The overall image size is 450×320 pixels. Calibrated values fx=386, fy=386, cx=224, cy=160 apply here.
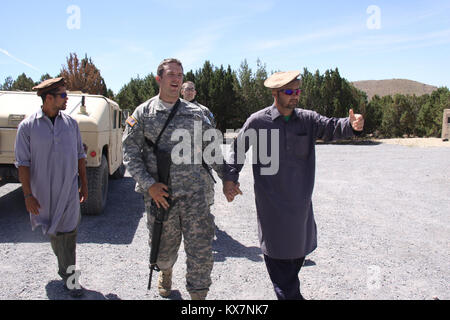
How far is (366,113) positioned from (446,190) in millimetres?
20619

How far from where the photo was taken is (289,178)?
273 centimetres

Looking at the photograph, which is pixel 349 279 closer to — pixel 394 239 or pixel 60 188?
pixel 394 239

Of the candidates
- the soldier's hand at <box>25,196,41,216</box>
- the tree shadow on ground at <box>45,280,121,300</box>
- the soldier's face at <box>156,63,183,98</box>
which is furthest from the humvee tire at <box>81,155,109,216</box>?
the soldier's face at <box>156,63,183,98</box>

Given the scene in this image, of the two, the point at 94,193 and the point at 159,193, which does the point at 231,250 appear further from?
the point at 94,193

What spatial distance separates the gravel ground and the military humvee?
1.46 ft

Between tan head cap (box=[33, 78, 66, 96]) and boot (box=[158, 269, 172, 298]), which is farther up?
tan head cap (box=[33, 78, 66, 96])

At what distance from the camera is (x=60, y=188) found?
10.3ft

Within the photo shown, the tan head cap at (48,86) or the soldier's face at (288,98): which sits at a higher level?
the tan head cap at (48,86)

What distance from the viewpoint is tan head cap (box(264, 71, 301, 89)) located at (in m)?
2.69

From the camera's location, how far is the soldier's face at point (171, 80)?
287 cm

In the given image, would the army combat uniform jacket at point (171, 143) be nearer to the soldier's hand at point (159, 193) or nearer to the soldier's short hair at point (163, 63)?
the soldier's hand at point (159, 193)

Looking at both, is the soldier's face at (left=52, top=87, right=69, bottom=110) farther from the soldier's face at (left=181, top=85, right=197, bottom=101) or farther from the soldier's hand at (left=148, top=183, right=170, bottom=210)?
the soldier's face at (left=181, top=85, right=197, bottom=101)

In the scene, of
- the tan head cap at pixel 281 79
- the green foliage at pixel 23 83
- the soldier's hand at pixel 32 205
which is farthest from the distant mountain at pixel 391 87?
the soldier's hand at pixel 32 205
